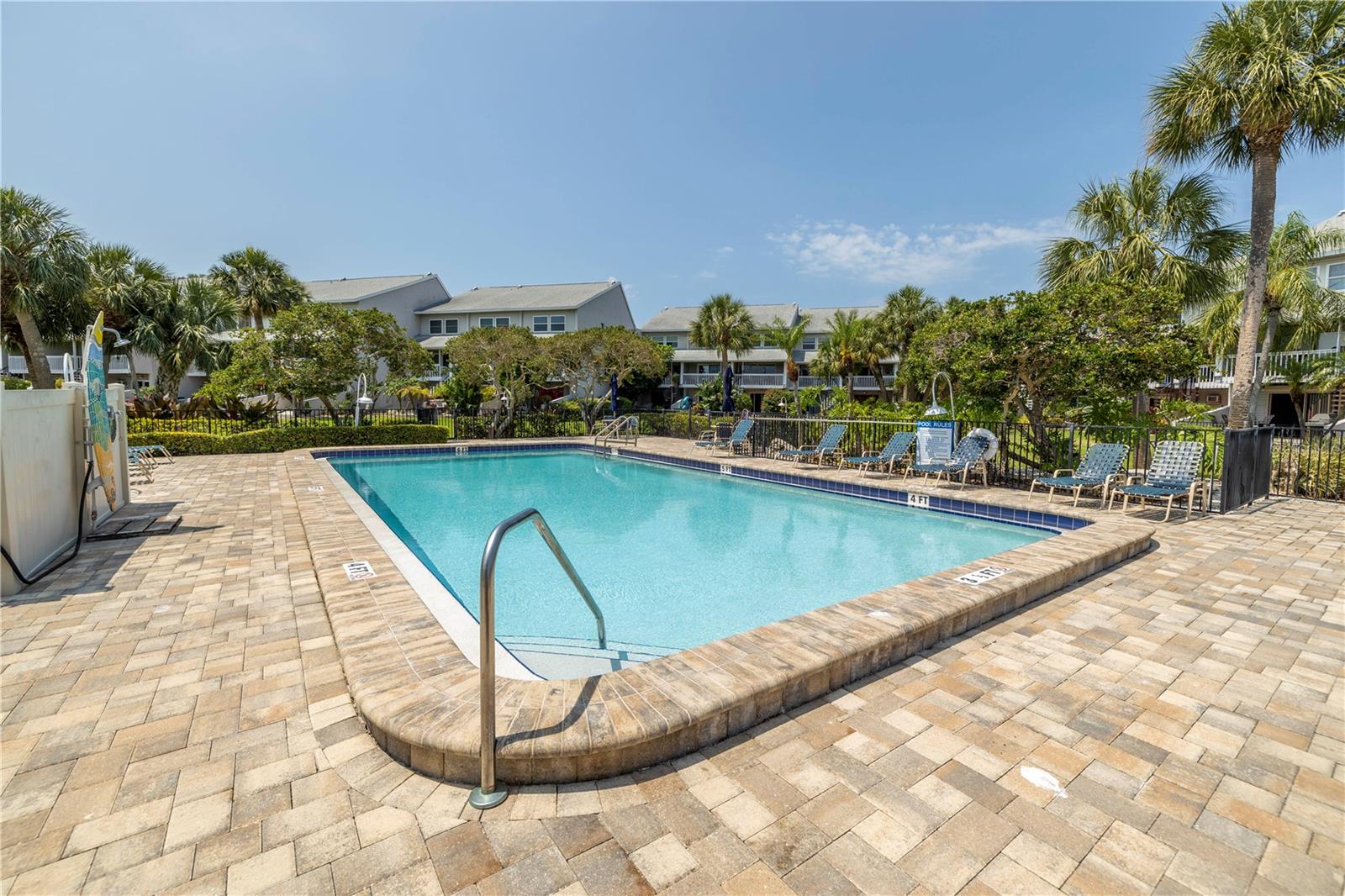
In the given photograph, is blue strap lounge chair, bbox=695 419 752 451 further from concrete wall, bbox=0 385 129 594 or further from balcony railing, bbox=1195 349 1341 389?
balcony railing, bbox=1195 349 1341 389

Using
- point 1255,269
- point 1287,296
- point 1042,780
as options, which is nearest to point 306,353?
point 1042,780

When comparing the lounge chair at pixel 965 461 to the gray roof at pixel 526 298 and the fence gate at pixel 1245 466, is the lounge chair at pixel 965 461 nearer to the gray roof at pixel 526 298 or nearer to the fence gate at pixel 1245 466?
the fence gate at pixel 1245 466

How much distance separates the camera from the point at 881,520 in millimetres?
9758

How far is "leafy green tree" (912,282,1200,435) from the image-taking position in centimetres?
1050

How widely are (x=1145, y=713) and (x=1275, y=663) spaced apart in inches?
59.5

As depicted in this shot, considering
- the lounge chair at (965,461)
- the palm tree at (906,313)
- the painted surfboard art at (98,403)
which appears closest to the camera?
the painted surfboard art at (98,403)

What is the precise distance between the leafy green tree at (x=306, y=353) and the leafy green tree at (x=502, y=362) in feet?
8.82

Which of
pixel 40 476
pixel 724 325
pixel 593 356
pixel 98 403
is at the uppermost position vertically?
pixel 724 325

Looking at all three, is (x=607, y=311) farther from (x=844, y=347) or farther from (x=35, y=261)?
(x=35, y=261)

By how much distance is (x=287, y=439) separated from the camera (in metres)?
17.8

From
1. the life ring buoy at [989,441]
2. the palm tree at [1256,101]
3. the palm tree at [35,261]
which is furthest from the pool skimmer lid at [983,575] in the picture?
the palm tree at [35,261]

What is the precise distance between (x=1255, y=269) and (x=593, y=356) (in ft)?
60.5

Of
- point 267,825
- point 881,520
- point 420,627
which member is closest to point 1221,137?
point 881,520

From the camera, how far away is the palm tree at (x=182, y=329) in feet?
70.5
